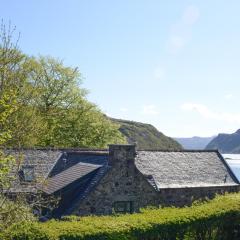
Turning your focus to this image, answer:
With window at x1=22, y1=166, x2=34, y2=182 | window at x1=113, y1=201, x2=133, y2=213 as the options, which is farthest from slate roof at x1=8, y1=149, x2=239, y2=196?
window at x1=113, y1=201, x2=133, y2=213

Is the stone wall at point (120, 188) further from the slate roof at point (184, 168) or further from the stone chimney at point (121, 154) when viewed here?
the slate roof at point (184, 168)

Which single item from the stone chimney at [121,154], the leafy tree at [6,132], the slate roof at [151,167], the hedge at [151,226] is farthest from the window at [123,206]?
the leafy tree at [6,132]

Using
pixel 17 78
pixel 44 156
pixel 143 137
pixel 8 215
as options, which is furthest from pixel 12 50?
pixel 143 137

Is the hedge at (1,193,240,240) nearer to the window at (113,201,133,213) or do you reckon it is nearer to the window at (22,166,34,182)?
the window at (113,201,133,213)

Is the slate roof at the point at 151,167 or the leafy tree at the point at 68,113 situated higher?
the leafy tree at the point at 68,113

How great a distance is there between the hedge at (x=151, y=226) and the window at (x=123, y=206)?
7.37 m

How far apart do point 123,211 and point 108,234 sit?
11572 mm

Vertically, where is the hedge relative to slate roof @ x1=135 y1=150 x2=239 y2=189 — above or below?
below

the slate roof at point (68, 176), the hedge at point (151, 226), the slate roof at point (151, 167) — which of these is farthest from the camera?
the slate roof at point (151, 167)

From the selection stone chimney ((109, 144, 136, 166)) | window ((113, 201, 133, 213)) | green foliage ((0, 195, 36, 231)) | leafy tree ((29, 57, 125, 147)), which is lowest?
window ((113, 201, 133, 213))

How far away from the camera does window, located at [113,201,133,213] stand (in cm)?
2640

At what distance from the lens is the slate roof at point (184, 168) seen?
104 ft

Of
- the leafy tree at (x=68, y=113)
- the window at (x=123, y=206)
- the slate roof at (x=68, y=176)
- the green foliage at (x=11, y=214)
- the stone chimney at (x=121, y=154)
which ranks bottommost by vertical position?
the window at (x=123, y=206)

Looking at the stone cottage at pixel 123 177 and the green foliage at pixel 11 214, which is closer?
the green foliage at pixel 11 214
